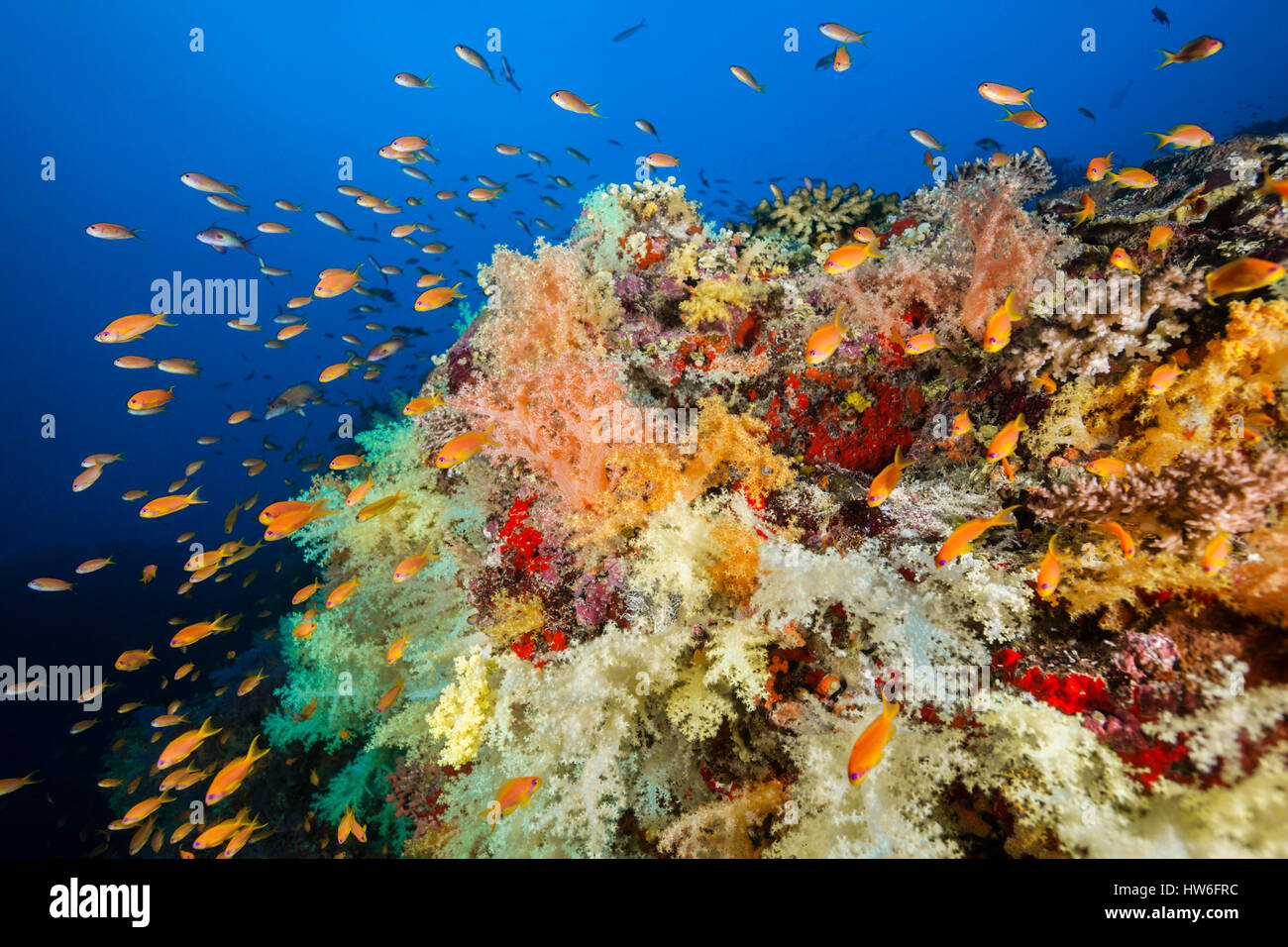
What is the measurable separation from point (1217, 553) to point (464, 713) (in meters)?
5.08

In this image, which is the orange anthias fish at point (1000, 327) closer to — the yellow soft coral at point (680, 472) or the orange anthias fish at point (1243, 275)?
the orange anthias fish at point (1243, 275)

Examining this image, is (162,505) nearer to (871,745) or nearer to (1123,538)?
(871,745)

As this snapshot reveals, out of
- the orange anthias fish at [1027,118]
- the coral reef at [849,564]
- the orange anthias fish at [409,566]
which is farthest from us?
the orange anthias fish at [1027,118]

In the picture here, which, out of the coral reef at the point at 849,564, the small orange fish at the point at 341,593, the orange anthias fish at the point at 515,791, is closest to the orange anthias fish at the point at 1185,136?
the coral reef at the point at 849,564

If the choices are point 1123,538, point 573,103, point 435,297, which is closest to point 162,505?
point 435,297

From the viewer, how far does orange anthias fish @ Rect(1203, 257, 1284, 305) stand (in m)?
2.70

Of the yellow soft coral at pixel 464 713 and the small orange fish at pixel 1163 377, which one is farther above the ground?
the small orange fish at pixel 1163 377

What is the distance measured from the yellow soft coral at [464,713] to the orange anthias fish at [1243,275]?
227 inches

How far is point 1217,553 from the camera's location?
2459 millimetres

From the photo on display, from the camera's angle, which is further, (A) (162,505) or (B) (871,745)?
(A) (162,505)

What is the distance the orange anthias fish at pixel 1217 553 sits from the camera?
2.45 m

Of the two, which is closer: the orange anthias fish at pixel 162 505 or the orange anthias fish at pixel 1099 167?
the orange anthias fish at pixel 1099 167
